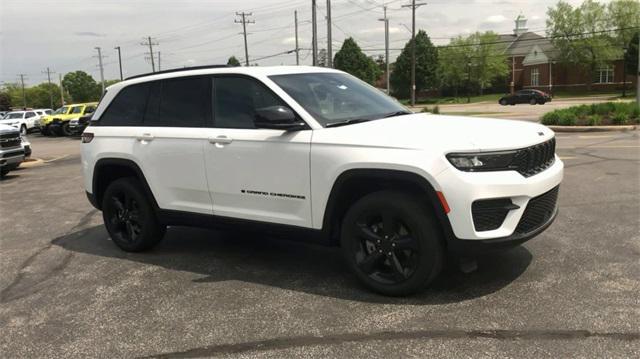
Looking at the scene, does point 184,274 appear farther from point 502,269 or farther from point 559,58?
point 559,58

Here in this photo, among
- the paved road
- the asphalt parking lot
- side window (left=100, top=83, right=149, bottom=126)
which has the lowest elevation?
the asphalt parking lot

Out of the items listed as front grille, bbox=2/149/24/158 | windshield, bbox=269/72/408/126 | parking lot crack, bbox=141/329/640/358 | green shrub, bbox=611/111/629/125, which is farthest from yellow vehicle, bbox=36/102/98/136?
parking lot crack, bbox=141/329/640/358

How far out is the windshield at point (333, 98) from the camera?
462 cm

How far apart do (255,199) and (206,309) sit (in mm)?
1026

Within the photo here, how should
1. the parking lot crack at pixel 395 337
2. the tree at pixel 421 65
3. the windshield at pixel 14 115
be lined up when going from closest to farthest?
the parking lot crack at pixel 395 337
the windshield at pixel 14 115
the tree at pixel 421 65

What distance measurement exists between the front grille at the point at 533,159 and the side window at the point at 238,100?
6.47 feet

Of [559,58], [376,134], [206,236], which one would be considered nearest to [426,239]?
[376,134]

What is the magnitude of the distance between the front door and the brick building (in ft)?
220

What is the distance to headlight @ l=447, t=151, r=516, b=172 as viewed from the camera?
3760 millimetres

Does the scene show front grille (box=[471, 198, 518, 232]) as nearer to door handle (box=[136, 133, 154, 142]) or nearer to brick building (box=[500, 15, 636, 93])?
door handle (box=[136, 133, 154, 142])

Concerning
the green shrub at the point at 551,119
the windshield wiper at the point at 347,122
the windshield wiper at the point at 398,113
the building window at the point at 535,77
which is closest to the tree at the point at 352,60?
the building window at the point at 535,77

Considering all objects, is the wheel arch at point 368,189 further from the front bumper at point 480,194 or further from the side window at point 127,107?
the side window at point 127,107

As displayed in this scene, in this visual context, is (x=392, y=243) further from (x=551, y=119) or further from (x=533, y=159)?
(x=551, y=119)

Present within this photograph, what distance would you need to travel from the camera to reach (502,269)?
15.5 feet
